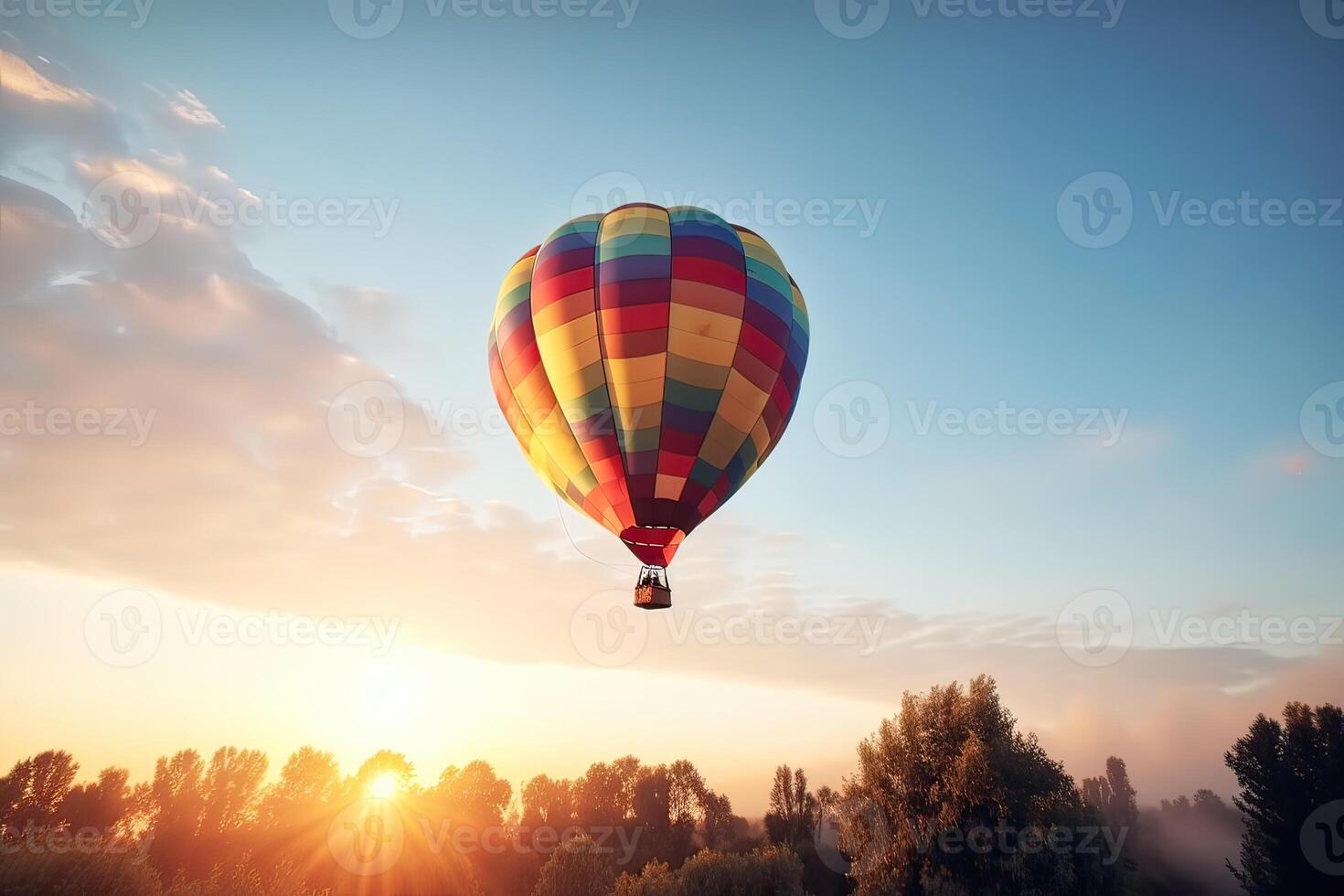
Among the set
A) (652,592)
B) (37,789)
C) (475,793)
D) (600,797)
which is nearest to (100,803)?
(37,789)

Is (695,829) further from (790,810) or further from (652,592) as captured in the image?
(652,592)

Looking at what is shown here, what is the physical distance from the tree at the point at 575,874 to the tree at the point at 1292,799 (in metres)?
35.1

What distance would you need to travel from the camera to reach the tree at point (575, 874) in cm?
3728

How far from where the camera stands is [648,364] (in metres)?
19.6

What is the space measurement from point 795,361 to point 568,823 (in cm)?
6994

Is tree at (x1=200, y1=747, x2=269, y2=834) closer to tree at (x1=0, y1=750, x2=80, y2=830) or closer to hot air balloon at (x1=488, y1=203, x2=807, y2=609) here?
tree at (x1=0, y1=750, x2=80, y2=830)

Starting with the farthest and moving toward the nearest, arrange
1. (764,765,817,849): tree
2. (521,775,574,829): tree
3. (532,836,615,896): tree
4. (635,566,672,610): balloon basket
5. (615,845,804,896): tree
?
(521,775,574,829): tree → (764,765,817,849): tree → (532,836,615,896): tree → (615,845,804,896): tree → (635,566,672,610): balloon basket

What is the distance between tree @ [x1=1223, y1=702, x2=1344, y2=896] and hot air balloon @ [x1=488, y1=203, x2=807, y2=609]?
37267mm

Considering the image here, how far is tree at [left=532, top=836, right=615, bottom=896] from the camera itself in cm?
3728

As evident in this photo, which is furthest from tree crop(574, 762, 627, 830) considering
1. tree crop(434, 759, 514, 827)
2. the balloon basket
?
the balloon basket

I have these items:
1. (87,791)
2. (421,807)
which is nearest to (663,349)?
(421,807)

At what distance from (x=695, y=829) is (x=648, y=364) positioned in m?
63.9

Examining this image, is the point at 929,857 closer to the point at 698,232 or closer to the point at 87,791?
the point at 698,232

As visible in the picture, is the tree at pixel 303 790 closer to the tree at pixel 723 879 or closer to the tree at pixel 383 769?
the tree at pixel 383 769
